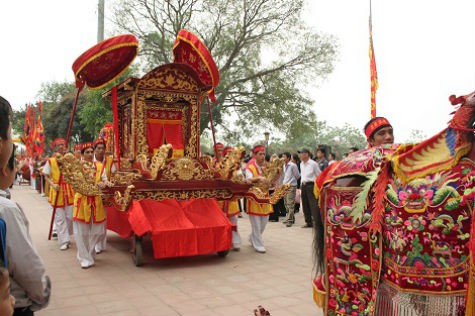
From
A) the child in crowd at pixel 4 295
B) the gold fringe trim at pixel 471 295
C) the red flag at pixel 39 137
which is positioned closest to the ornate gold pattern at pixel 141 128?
the gold fringe trim at pixel 471 295

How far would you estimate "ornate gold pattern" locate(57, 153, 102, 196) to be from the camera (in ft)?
15.9

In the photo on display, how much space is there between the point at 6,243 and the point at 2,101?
507 millimetres

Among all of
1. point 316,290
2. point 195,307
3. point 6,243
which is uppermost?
point 6,243

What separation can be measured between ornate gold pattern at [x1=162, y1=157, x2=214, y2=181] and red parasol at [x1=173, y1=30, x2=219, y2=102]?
4.82 feet

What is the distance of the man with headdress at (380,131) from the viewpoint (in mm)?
2826

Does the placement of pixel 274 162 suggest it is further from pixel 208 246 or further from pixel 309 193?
pixel 309 193

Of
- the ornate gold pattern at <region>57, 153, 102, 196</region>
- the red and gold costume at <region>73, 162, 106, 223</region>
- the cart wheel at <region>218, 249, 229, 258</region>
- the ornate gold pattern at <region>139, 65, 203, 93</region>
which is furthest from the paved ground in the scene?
the ornate gold pattern at <region>139, 65, 203, 93</region>

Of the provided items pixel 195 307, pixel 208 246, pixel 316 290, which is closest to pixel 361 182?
pixel 316 290

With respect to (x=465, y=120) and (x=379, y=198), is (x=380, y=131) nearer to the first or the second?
(x=379, y=198)

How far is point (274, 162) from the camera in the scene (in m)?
5.99

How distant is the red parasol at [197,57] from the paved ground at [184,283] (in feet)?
8.90

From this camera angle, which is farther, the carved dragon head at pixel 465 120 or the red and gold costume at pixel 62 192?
the red and gold costume at pixel 62 192

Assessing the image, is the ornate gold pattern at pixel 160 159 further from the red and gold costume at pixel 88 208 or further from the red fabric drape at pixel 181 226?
the red and gold costume at pixel 88 208

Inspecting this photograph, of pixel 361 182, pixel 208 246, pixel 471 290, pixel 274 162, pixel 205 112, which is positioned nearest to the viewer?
pixel 471 290
